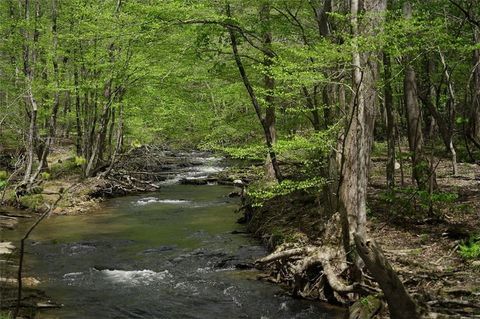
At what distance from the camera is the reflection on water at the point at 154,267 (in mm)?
9305

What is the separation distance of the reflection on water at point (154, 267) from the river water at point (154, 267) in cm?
2

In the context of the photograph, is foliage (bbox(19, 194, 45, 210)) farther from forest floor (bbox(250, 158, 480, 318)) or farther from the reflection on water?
forest floor (bbox(250, 158, 480, 318))

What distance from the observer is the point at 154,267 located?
1247 cm

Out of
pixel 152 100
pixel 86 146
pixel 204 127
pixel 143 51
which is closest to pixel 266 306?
pixel 204 127

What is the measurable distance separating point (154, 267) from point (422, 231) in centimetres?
694

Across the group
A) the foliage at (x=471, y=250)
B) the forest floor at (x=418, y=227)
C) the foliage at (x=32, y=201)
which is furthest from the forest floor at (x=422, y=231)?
the foliage at (x=32, y=201)

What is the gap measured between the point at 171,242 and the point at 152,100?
1068 cm

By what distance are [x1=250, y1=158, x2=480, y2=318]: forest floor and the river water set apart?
135 cm

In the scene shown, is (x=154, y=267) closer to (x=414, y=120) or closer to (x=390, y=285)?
(x=390, y=285)

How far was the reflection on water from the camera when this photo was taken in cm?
930

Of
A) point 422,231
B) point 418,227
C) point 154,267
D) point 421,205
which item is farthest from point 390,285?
point 154,267

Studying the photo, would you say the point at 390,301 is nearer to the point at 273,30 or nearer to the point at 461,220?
the point at 461,220

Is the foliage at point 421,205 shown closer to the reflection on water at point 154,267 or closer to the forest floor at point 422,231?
the forest floor at point 422,231

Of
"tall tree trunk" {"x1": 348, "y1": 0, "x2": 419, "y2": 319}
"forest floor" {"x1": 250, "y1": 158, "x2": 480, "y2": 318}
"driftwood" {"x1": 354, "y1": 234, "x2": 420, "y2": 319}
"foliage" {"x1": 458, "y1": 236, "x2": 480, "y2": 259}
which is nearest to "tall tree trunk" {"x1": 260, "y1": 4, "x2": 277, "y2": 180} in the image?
"forest floor" {"x1": 250, "y1": 158, "x2": 480, "y2": 318}
